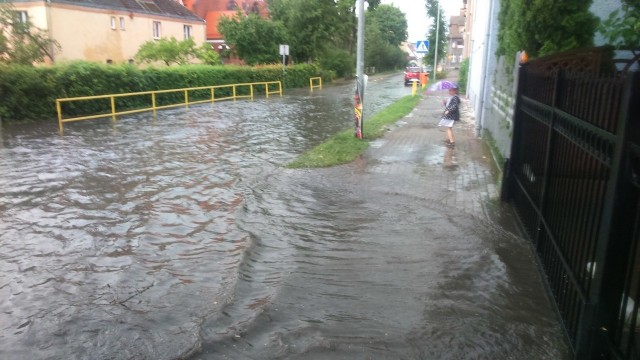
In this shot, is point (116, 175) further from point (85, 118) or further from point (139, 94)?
point (139, 94)

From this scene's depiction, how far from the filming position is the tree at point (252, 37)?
135ft

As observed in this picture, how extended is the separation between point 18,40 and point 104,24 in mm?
16567

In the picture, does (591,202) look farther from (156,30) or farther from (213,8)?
(213,8)

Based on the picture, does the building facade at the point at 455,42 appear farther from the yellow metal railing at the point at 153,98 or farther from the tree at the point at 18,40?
the tree at the point at 18,40

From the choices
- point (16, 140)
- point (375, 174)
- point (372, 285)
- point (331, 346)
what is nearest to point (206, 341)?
point (331, 346)

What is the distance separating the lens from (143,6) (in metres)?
42.1

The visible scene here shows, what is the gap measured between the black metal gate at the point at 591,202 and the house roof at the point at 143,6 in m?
35.3

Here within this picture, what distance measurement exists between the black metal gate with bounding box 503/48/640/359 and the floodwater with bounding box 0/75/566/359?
45 centimetres

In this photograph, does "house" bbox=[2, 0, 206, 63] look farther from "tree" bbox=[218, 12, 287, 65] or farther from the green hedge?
the green hedge

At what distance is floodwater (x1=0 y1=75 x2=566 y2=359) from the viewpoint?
391 cm

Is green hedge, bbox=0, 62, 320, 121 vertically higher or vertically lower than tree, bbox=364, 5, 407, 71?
lower

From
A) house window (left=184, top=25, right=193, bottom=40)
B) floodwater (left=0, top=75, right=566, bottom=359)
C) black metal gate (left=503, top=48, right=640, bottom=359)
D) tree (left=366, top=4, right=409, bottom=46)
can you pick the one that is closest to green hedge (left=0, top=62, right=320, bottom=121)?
floodwater (left=0, top=75, right=566, bottom=359)

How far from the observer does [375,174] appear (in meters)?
9.62

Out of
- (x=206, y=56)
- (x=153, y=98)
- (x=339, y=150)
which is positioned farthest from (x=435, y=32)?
(x=339, y=150)
